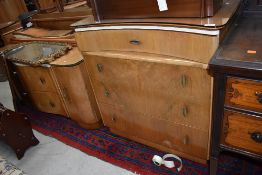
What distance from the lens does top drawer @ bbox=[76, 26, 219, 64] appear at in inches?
40.6

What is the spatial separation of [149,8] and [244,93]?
61 cm

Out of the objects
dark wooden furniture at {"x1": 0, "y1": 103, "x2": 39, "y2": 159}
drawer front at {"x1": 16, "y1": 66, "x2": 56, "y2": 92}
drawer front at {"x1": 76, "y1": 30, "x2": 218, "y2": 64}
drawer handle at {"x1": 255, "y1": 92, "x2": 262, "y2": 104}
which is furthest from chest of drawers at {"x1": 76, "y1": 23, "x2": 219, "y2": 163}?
dark wooden furniture at {"x1": 0, "y1": 103, "x2": 39, "y2": 159}

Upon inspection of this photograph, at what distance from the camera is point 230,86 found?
3.12ft

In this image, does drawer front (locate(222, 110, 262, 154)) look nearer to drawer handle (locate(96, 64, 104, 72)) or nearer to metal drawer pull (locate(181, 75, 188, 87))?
metal drawer pull (locate(181, 75, 188, 87))

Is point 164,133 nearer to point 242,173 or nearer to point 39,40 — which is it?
point 242,173

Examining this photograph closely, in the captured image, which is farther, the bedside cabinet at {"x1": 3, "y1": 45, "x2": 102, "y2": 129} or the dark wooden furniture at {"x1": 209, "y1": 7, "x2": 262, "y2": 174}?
the bedside cabinet at {"x1": 3, "y1": 45, "x2": 102, "y2": 129}

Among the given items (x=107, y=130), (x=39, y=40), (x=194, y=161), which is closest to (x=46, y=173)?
Answer: (x=107, y=130)

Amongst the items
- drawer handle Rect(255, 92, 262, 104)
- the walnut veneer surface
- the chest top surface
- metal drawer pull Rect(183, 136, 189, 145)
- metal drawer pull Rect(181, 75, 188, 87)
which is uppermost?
the chest top surface

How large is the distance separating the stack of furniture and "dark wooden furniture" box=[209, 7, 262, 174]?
4.1 inches

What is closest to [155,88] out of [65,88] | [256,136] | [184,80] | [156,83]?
[156,83]

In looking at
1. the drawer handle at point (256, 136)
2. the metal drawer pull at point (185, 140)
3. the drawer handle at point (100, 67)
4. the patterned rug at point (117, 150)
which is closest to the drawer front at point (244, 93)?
the drawer handle at point (256, 136)

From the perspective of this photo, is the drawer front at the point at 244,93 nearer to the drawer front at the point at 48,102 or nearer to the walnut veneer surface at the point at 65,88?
the walnut veneer surface at the point at 65,88

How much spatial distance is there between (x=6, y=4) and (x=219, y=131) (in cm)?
414

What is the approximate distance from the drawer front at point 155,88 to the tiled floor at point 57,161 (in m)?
0.48
